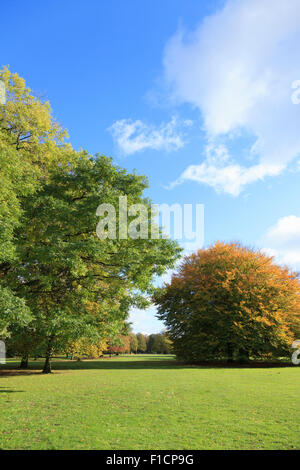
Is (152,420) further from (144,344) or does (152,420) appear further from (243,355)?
(144,344)

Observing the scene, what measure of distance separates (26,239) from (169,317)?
25494 millimetres

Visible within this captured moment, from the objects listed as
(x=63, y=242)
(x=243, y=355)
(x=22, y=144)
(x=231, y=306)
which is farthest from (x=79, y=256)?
(x=243, y=355)

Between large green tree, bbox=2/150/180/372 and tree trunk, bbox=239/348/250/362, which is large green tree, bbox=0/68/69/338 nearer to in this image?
large green tree, bbox=2/150/180/372

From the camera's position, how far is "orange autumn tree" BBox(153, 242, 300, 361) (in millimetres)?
32656

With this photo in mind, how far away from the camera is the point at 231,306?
112 ft

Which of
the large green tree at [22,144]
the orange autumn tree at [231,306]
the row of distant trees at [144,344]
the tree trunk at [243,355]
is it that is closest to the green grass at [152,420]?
the large green tree at [22,144]

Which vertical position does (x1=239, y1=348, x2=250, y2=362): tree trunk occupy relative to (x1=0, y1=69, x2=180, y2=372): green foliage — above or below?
below

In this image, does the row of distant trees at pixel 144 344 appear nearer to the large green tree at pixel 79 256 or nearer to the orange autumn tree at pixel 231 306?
the orange autumn tree at pixel 231 306

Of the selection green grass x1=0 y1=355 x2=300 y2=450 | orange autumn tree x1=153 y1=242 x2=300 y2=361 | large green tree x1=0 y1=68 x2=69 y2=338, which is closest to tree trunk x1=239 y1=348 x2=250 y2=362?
orange autumn tree x1=153 y1=242 x2=300 y2=361

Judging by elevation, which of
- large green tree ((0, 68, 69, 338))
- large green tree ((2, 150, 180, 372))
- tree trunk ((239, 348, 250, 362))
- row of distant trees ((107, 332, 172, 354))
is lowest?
row of distant trees ((107, 332, 172, 354))

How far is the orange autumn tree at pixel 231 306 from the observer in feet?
107
